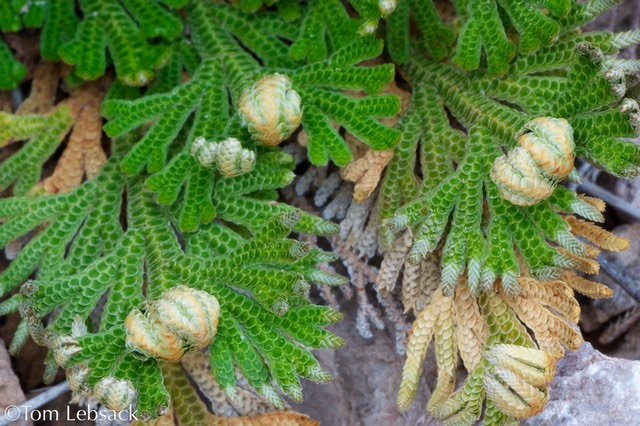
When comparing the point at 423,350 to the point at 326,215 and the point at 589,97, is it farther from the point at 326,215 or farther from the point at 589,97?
the point at 589,97

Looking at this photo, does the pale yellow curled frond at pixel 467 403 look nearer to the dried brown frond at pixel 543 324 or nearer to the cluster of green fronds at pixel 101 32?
the dried brown frond at pixel 543 324

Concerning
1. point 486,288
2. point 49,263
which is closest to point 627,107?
point 486,288

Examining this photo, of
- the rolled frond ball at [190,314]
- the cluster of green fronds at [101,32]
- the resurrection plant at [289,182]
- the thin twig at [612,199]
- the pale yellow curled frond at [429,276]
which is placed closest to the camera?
the rolled frond ball at [190,314]

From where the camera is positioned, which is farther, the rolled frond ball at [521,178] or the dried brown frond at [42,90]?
the dried brown frond at [42,90]

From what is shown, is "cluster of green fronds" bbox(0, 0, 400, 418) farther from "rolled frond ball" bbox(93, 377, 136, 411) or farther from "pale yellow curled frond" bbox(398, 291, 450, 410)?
"pale yellow curled frond" bbox(398, 291, 450, 410)

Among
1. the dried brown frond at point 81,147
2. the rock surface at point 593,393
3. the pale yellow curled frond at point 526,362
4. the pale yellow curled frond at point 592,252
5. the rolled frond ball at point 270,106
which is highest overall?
the rolled frond ball at point 270,106

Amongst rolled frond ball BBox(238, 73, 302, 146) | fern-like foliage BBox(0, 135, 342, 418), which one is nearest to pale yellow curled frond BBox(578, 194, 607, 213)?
fern-like foliage BBox(0, 135, 342, 418)

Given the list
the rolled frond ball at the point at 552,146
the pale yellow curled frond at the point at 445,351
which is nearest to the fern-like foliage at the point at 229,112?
the rolled frond ball at the point at 552,146
